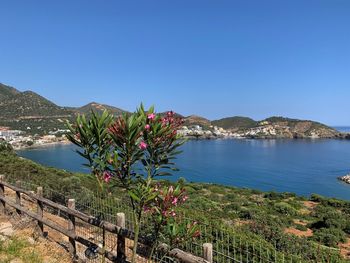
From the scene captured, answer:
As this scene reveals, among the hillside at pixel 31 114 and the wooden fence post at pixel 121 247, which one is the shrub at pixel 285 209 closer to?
the wooden fence post at pixel 121 247

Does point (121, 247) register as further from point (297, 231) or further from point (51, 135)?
point (51, 135)

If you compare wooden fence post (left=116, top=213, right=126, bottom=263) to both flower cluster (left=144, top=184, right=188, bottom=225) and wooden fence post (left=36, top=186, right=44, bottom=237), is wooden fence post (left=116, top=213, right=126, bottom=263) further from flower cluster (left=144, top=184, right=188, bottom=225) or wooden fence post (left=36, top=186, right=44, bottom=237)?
wooden fence post (left=36, top=186, right=44, bottom=237)

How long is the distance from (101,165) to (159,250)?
1.46 metres

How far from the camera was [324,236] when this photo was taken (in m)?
14.7

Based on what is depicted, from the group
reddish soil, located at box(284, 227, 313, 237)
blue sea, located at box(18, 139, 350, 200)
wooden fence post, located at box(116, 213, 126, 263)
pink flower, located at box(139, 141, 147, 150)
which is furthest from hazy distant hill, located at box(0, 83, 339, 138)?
pink flower, located at box(139, 141, 147, 150)

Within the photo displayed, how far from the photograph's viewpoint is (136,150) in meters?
3.55

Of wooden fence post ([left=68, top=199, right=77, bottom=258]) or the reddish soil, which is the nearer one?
wooden fence post ([left=68, top=199, right=77, bottom=258])

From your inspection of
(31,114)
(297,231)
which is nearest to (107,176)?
(297,231)

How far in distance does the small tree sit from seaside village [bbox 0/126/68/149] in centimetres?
11192

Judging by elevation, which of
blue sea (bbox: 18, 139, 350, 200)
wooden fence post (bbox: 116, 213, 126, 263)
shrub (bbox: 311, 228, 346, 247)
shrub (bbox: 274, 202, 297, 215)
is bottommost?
blue sea (bbox: 18, 139, 350, 200)

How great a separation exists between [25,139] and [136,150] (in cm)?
13474

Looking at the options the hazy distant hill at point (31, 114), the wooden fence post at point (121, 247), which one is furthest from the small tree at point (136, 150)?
the hazy distant hill at point (31, 114)

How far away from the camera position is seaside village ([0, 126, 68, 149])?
116312mm

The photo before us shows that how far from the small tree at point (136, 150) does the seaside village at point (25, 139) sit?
112m
